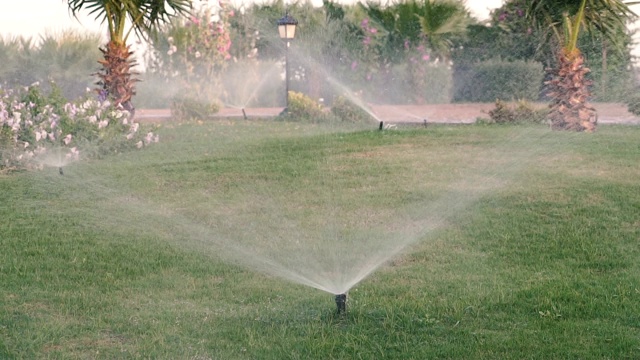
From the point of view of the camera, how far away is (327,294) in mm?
5617

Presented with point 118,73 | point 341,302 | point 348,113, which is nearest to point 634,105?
point 348,113

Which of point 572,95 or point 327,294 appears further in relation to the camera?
point 572,95

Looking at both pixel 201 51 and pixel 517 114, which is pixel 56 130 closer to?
pixel 517 114

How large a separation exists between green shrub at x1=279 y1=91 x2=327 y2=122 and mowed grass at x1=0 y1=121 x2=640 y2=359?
653cm

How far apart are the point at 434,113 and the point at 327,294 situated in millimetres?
14644

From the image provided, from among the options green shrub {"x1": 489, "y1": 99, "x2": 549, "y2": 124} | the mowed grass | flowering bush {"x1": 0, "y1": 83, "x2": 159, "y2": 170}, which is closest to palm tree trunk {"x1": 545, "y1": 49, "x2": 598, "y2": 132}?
green shrub {"x1": 489, "y1": 99, "x2": 549, "y2": 124}

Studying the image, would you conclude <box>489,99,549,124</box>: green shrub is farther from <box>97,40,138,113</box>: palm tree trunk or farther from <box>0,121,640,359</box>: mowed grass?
<box>97,40,138,113</box>: palm tree trunk

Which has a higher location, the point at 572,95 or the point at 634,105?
the point at 572,95

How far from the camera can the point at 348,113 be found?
57.5 feet

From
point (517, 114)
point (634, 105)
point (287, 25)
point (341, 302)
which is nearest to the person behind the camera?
point (341, 302)

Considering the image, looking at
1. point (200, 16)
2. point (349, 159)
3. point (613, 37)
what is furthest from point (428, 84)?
point (349, 159)

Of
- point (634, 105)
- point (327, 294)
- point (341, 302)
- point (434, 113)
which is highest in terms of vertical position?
point (634, 105)

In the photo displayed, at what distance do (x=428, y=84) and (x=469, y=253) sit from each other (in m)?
16.7

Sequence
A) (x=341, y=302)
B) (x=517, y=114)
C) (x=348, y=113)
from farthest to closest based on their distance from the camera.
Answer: (x=348, y=113), (x=517, y=114), (x=341, y=302)
